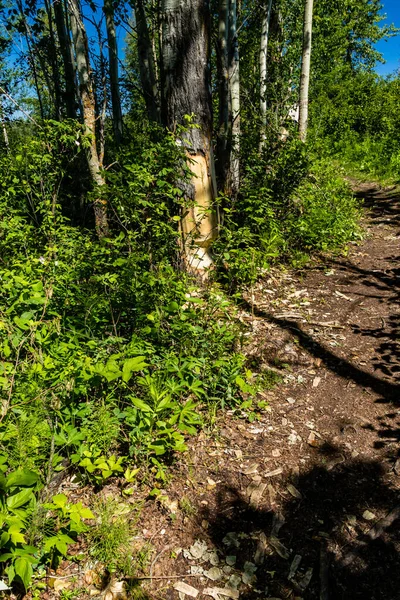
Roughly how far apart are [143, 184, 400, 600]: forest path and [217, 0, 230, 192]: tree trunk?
2.84 metres

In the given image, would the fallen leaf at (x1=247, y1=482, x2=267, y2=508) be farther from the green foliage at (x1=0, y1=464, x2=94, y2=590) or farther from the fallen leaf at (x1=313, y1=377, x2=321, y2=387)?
the fallen leaf at (x1=313, y1=377, x2=321, y2=387)

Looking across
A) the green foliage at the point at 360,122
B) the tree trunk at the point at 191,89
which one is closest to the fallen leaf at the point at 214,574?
the tree trunk at the point at 191,89

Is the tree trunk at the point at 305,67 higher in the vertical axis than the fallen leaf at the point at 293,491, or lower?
higher

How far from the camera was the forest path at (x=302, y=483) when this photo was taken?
2.24 m

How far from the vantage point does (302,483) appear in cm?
280

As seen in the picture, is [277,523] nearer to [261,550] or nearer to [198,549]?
[261,550]

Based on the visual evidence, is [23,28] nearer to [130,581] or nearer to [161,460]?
[161,460]

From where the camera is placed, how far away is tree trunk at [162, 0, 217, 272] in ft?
14.0

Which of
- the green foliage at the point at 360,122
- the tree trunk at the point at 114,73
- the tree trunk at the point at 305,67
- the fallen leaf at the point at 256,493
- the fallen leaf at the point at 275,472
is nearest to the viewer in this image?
the fallen leaf at the point at 256,493

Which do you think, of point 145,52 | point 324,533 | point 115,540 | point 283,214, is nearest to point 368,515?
point 324,533

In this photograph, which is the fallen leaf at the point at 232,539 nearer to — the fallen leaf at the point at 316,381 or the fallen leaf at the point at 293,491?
the fallen leaf at the point at 293,491

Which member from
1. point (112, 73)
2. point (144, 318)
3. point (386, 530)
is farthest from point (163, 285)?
point (112, 73)

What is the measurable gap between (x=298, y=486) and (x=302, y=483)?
0.04 meters

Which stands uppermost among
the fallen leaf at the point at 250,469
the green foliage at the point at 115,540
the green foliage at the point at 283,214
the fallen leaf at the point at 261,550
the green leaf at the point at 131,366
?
the green foliage at the point at 283,214
